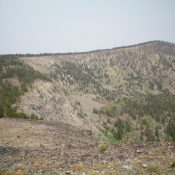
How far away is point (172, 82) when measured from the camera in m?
172

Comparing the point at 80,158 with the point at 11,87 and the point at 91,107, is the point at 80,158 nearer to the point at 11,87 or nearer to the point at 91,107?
the point at 11,87

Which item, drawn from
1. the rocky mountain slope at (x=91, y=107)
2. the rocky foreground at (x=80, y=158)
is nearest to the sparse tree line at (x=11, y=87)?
the rocky mountain slope at (x=91, y=107)

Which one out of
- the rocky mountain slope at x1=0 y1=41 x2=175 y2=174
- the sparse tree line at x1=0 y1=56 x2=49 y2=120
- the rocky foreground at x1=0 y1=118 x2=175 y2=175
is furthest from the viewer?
the sparse tree line at x1=0 y1=56 x2=49 y2=120

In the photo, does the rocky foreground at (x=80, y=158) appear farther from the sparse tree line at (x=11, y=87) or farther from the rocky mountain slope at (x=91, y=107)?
the sparse tree line at (x=11, y=87)

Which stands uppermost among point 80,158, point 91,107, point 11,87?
point 11,87

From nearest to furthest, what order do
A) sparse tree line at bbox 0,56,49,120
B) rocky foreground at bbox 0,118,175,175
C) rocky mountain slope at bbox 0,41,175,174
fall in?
rocky foreground at bbox 0,118,175,175, rocky mountain slope at bbox 0,41,175,174, sparse tree line at bbox 0,56,49,120

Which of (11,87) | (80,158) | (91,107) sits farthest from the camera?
(91,107)

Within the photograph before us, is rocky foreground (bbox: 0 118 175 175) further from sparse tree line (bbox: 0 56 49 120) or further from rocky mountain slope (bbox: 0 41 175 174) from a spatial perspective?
sparse tree line (bbox: 0 56 49 120)

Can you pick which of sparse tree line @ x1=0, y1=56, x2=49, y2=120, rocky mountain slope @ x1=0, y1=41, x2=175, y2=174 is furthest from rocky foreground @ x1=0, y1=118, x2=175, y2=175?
sparse tree line @ x1=0, y1=56, x2=49, y2=120

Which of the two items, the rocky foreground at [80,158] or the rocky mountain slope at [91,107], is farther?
the rocky mountain slope at [91,107]

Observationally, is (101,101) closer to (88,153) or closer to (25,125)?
(25,125)

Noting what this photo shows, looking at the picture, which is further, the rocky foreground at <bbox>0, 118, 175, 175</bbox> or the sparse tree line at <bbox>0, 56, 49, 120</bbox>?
the sparse tree line at <bbox>0, 56, 49, 120</bbox>

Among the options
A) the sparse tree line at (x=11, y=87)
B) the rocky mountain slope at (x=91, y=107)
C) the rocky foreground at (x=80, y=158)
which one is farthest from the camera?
the sparse tree line at (x=11, y=87)

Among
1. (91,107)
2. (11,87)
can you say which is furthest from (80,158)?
(91,107)
